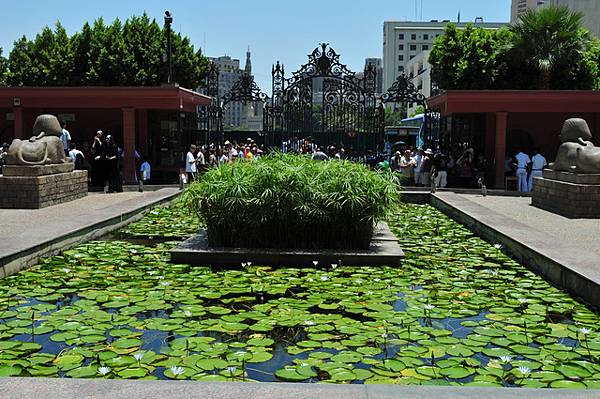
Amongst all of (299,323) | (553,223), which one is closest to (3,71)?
(553,223)

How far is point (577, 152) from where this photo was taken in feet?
44.7

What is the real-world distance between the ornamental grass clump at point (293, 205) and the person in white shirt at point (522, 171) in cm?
1180

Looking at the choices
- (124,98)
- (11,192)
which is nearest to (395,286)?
(11,192)

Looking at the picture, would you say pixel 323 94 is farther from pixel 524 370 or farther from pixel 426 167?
pixel 524 370

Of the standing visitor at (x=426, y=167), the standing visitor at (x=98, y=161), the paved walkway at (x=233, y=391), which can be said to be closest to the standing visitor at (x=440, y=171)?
the standing visitor at (x=426, y=167)

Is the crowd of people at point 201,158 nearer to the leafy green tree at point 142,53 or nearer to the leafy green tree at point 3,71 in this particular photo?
the leafy green tree at point 142,53

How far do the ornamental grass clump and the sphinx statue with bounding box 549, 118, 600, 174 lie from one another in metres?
6.00

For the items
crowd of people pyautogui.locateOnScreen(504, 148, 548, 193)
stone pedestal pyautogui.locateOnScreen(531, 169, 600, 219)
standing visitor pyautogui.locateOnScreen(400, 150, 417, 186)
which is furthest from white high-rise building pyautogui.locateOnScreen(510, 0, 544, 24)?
stone pedestal pyautogui.locateOnScreen(531, 169, 600, 219)

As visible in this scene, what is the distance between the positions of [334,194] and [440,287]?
1.88 m

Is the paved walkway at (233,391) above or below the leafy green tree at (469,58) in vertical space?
below

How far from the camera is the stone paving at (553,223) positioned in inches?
380

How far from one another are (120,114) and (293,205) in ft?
59.0

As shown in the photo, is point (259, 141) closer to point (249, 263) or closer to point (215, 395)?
point (249, 263)

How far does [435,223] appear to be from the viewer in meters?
12.7
